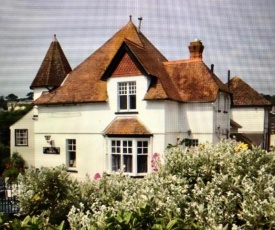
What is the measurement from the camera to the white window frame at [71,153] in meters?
6.70

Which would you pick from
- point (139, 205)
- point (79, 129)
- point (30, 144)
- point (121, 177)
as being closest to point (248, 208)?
point (139, 205)

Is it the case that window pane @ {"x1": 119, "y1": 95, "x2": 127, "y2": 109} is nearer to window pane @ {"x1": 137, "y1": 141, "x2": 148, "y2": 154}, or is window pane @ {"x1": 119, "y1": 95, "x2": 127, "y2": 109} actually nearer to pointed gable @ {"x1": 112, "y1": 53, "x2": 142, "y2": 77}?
pointed gable @ {"x1": 112, "y1": 53, "x2": 142, "y2": 77}

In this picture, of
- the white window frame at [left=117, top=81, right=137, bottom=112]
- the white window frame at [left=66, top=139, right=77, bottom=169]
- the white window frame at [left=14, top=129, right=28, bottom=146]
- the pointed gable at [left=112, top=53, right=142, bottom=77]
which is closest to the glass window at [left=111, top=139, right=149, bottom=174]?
the white window frame at [left=117, top=81, right=137, bottom=112]

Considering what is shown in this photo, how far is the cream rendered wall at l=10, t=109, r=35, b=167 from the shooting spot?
7219mm

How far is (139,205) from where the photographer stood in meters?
1.64

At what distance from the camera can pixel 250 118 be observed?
29.2ft

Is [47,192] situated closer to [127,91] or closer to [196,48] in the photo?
[127,91]

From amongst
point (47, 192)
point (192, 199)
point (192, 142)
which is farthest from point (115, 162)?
point (192, 199)

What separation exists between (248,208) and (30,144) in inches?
256

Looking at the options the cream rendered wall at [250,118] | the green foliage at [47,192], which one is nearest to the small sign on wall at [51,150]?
the green foliage at [47,192]

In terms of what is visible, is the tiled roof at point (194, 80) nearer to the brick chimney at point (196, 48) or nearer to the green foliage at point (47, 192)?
the brick chimney at point (196, 48)

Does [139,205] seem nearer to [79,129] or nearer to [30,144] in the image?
[79,129]

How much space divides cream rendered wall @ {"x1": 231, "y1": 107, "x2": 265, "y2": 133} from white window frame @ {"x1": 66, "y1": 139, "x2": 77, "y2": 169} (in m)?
4.72

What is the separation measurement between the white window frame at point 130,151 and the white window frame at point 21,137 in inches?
97.3
